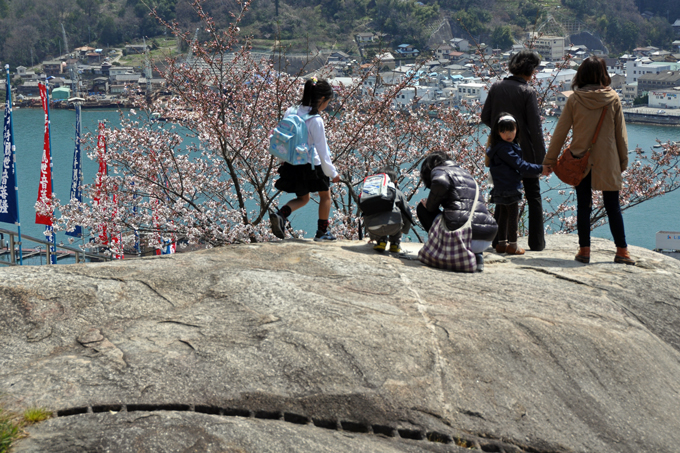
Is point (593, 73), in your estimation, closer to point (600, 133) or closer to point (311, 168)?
point (600, 133)

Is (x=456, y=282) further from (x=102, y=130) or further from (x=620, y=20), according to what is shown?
(x=620, y=20)

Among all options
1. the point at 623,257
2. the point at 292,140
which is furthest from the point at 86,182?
the point at 623,257

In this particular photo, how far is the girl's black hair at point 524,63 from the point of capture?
506 centimetres

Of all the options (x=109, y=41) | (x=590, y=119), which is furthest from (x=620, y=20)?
(x=590, y=119)

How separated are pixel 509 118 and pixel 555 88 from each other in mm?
8107

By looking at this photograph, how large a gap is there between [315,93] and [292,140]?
46 centimetres

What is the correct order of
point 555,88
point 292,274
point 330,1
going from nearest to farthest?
point 292,274
point 555,88
point 330,1

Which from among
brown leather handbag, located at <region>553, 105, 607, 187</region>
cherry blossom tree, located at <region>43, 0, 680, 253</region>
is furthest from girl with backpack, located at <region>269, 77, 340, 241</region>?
cherry blossom tree, located at <region>43, 0, 680, 253</region>

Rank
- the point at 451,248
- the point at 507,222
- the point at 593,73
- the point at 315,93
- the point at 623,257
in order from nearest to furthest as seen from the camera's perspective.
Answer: the point at 451,248 < the point at 593,73 < the point at 315,93 < the point at 623,257 < the point at 507,222

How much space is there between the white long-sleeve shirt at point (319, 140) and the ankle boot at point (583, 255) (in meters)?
2.31

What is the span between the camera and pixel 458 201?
4.63 metres

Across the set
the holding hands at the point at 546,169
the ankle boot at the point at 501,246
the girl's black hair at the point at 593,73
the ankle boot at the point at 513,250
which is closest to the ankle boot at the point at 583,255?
the ankle boot at the point at 513,250

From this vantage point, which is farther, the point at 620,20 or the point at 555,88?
the point at 620,20

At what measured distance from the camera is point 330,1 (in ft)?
236
